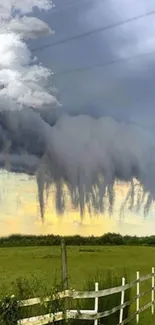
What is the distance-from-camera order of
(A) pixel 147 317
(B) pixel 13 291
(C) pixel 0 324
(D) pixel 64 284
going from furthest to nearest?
(A) pixel 147 317, (D) pixel 64 284, (B) pixel 13 291, (C) pixel 0 324

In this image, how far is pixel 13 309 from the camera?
11.3 meters

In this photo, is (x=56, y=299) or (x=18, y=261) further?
(x=18, y=261)

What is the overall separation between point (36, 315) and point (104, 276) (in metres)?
6.20

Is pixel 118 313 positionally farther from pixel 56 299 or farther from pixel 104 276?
pixel 56 299

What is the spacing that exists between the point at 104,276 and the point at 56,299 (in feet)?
18.6

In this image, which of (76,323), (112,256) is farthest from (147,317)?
(112,256)

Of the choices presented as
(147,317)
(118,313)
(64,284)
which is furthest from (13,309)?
(147,317)

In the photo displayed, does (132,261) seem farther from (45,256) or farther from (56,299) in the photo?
(56,299)

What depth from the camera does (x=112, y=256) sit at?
7319 cm

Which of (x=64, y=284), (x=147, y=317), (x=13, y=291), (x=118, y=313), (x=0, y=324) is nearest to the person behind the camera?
(x=0, y=324)

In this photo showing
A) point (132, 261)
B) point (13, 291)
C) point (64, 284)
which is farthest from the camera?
point (132, 261)

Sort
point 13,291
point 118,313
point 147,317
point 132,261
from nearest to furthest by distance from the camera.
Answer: point 13,291, point 118,313, point 147,317, point 132,261

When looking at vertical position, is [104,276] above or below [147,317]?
above

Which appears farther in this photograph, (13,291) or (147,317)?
(147,317)
